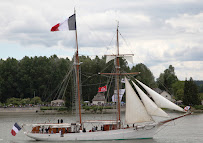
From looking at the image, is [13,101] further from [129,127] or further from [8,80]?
[129,127]

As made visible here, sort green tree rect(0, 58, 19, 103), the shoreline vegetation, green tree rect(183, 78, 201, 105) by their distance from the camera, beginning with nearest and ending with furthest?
the shoreline vegetation, green tree rect(183, 78, 201, 105), green tree rect(0, 58, 19, 103)

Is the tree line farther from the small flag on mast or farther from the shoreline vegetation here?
the small flag on mast

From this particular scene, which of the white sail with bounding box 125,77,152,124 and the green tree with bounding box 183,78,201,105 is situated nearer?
the white sail with bounding box 125,77,152,124

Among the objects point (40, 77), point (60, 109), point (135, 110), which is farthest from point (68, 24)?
point (40, 77)

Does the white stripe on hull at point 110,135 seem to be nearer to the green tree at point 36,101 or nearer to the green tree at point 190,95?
the green tree at point 190,95

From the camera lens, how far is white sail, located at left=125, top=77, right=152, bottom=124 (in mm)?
57188

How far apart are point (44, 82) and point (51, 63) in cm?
749

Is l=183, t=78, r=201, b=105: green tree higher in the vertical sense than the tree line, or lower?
lower

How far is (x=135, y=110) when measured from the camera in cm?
5759

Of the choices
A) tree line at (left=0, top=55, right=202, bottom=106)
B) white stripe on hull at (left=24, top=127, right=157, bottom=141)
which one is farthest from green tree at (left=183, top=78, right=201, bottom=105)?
white stripe on hull at (left=24, top=127, right=157, bottom=141)

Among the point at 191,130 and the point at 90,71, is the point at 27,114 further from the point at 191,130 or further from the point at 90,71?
the point at 191,130

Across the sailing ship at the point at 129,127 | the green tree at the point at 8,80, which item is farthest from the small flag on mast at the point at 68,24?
the green tree at the point at 8,80

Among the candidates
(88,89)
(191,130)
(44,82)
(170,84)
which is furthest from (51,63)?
(191,130)

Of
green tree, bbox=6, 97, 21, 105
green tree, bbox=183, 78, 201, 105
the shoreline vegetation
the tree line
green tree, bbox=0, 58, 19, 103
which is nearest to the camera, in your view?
the shoreline vegetation
